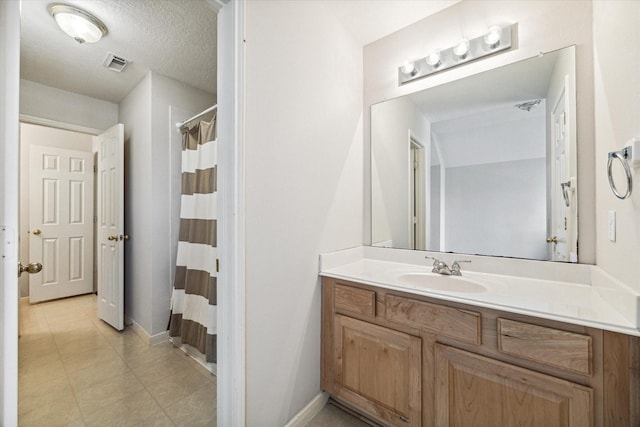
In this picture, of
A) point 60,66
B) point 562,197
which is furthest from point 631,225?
point 60,66

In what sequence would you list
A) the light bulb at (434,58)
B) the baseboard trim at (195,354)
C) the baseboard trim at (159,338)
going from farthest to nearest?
the baseboard trim at (159,338)
the baseboard trim at (195,354)
the light bulb at (434,58)

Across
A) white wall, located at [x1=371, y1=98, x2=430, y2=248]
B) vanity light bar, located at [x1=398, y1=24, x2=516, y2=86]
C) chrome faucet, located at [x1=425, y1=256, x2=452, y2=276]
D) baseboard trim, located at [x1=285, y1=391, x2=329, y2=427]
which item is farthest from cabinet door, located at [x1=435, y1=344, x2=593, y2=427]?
vanity light bar, located at [x1=398, y1=24, x2=516, y2=86]

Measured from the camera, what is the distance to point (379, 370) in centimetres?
141

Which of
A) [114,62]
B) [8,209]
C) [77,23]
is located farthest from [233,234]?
[114,62]

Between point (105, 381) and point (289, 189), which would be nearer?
point (289, 189)

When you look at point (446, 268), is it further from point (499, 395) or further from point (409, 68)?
point (409, 68)

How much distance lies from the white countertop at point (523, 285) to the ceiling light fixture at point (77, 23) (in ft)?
7.24

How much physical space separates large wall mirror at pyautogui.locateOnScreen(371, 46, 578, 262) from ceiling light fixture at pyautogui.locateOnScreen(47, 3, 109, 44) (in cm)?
203

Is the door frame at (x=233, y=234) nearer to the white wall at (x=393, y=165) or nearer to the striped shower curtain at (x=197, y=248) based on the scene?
the striped shower curtain at (x=197, y=248)

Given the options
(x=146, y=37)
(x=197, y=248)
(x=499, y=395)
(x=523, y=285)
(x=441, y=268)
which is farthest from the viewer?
(x=197, y=248)

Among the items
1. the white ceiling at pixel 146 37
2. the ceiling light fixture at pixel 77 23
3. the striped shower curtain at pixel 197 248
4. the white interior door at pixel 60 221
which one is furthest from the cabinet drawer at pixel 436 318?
the white interior door at pixel 60 221

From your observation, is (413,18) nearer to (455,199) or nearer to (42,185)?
(455,199)

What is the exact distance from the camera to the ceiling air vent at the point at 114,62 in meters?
2.24

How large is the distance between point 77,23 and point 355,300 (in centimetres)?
253
